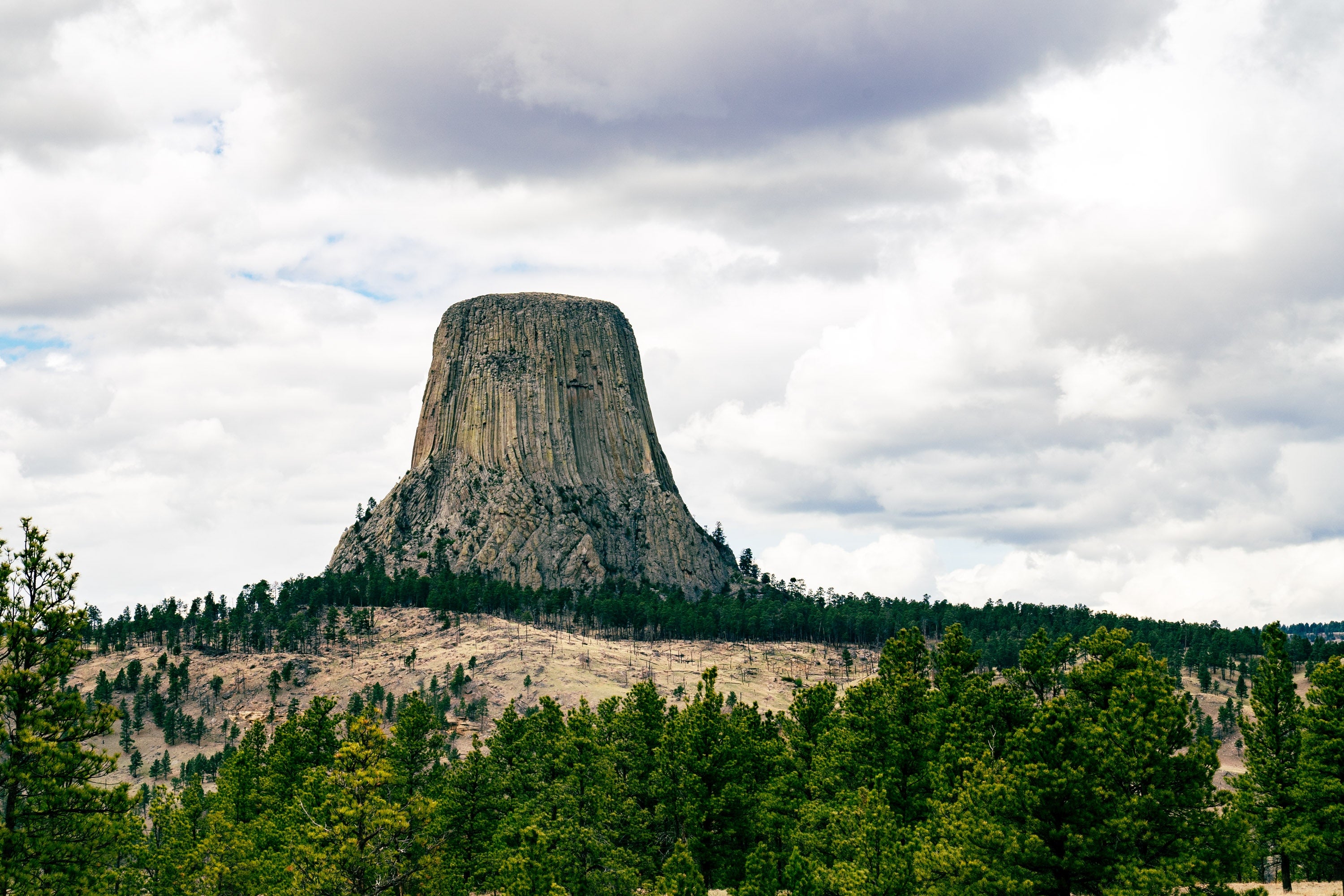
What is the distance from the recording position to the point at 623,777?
65.1 m

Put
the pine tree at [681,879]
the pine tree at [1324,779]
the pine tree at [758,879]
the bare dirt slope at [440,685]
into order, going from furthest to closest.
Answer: the bare dirt slope at [440,685] → the pine tree at [1324,779] → the pine tree at [758,879] → the pine tree at [681,879]

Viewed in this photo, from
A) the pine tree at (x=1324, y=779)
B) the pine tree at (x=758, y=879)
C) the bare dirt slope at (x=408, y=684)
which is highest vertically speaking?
the pine tree at (x=1324, y=779)

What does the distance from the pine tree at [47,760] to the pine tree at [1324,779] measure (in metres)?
52.2

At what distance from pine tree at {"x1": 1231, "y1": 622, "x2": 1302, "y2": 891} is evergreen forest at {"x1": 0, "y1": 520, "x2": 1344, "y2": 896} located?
17 centimetres

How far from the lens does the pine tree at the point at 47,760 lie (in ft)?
110

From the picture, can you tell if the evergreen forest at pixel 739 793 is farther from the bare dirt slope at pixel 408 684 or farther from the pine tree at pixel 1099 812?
the bare dirt slope at pixel 408 684

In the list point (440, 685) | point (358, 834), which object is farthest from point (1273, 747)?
point (440, 685)

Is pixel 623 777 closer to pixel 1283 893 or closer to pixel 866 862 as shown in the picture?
pixel 866 862

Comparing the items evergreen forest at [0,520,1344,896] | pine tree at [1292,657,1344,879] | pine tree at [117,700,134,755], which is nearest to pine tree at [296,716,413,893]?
evergreen forest at [0,520,1344,896]

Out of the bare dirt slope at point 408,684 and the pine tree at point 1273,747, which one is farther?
the bare dirt slope at point 408,684

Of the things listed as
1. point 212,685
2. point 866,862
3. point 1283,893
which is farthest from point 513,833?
point 212,685

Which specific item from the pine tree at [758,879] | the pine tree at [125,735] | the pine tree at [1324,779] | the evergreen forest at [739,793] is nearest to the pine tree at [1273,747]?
the evergreen forest at [739,793]

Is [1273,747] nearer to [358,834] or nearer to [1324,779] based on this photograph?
[1324,779]

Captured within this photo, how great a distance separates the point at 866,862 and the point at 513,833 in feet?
63.2
